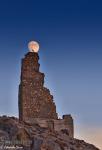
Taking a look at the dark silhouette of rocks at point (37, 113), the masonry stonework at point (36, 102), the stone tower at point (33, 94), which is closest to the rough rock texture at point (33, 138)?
the dark silhouette of rocks at point (37, 113)

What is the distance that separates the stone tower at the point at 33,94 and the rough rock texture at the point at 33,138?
10.0 feet

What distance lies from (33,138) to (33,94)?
12.6 meters

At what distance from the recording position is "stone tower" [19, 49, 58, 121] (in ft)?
220

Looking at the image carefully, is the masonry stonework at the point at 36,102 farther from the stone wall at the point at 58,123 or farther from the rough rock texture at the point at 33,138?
the rough rock texture at the point at 33,138

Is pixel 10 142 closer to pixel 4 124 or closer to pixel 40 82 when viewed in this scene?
pixel 4 124

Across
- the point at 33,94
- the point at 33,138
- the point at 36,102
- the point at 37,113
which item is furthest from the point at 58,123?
the point at 33,138

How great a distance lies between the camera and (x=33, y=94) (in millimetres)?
67688

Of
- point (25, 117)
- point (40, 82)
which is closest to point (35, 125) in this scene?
point (25, 117)

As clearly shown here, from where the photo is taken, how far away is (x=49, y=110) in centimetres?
6862

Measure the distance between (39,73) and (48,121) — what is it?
257 inches

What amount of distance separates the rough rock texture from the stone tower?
10.0ft

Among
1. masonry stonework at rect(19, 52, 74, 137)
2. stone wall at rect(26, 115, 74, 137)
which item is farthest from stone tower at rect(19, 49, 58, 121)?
stone wall at rect(26, 115, 74, 137)

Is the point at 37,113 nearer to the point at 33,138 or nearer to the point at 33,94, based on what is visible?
the point at 33,94

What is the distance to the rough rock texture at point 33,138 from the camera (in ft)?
176
